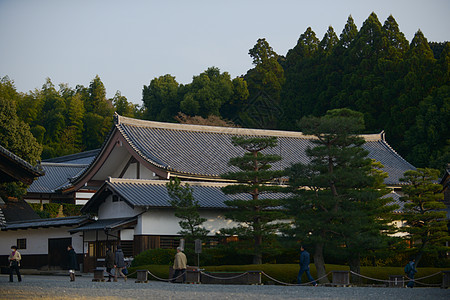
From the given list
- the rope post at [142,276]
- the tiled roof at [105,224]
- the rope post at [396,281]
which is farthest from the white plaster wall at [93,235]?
the rope post at [396,281]

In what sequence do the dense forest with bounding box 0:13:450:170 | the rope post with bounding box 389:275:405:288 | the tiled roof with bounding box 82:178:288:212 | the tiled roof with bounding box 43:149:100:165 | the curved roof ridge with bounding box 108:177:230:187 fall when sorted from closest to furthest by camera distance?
1. the rope post with bounding box 389:275:405:288
2. the tiled roof with bounding box 82:178:288:212
3. the curved roof ridge with bounding box 108:177:230:187
4. the dense forest with bounding box 0:13:450:170
5. the tiled roof with bounding box 43:149:100:165

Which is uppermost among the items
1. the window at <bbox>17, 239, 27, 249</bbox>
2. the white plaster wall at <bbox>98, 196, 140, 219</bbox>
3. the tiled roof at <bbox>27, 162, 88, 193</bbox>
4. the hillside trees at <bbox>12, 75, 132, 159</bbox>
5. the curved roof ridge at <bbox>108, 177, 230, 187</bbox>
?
the hillside trees at <bbox>12, 75, 132, 159</bbox>

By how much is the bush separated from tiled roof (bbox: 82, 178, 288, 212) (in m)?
2.19

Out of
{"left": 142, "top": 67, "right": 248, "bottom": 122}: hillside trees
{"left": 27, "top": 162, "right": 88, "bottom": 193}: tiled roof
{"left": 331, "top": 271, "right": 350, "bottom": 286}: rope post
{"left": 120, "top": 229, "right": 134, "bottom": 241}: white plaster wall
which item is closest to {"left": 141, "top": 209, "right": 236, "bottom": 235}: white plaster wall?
{"left": 120, "top": 229, "right": 134, "bottom": 241}: white plaster wall

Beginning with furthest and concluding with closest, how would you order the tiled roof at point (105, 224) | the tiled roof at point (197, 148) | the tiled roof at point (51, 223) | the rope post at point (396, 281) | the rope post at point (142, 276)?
the tiled roof at point (197, 148) < the tiled roof at point (51, 223) < the tiled roof at point (105, 224) < the rope post at point (396, 281) < the rope post at point (142, 276)

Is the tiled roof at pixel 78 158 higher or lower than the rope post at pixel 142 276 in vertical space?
higher

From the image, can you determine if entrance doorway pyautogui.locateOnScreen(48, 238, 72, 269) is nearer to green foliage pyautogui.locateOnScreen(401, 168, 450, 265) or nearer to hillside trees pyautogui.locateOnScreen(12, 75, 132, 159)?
green foliage pyautogui.locateOnScreen(401, 168, 450, 265)

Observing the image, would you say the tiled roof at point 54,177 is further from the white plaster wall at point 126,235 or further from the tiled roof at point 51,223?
the white plaster wall at point 126,235

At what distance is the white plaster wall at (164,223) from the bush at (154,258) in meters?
1.80

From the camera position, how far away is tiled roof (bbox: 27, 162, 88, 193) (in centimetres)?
4950

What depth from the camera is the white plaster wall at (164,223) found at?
1153 inches

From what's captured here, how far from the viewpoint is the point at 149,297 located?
15547 millimetres

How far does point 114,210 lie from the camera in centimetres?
3161

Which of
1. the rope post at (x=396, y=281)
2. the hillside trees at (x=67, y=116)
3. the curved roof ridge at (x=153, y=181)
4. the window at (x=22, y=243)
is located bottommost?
the rope post at (x=396, y=281)
